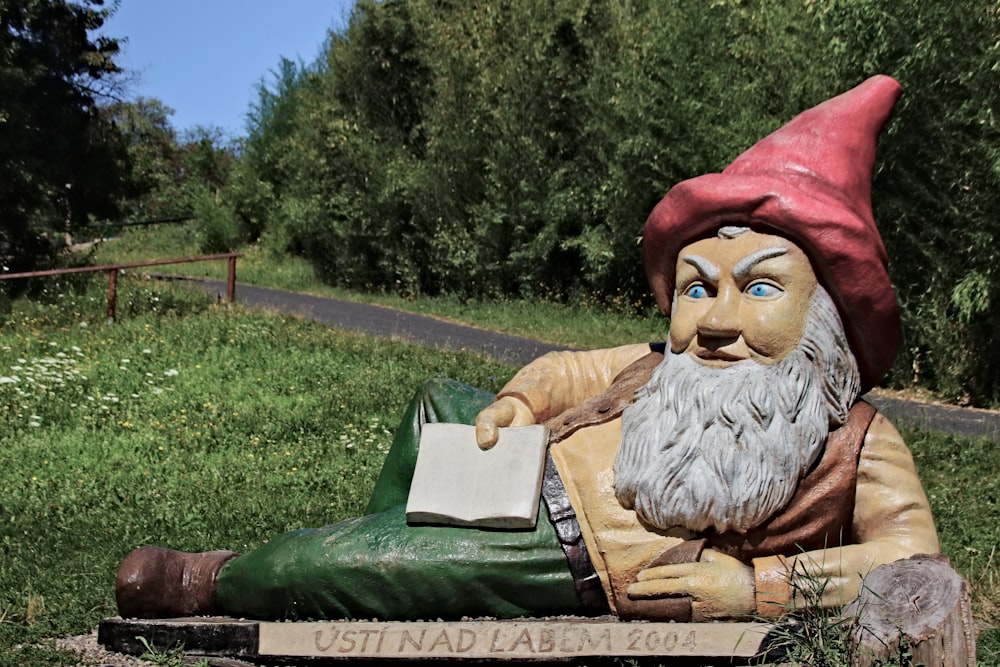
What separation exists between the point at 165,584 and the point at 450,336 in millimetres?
9593

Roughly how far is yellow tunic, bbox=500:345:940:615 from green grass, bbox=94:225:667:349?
29.0ft

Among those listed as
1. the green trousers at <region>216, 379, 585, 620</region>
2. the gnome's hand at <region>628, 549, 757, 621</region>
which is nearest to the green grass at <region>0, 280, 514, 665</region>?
the green trousers at <region>216, 379, 585, 620</region>

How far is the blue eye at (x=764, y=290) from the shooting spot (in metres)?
3.40

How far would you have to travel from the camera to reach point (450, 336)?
43.6 ft

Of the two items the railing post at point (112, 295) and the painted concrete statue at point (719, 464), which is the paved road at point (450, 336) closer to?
the railing post at point (112, 295)

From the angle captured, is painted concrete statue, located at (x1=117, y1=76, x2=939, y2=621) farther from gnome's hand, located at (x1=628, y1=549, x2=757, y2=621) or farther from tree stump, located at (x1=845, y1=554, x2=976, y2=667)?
tree stump, located at (x1=845, y1=554, x2=976, y2=667)

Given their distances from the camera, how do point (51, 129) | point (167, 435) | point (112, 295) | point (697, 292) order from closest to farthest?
point (697, 292)
point (167, 435)
point (112, 295)
point (51, 129)

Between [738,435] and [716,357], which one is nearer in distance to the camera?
[738,435]

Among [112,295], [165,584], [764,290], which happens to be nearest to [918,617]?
[764,290]

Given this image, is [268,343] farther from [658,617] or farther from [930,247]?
[658,617]

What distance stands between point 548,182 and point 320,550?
44.5ft

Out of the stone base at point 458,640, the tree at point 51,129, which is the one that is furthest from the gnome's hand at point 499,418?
the tree at point 51,129

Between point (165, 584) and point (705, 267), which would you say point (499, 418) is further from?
point (165, 584)

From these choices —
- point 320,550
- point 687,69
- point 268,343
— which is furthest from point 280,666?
point 687,69
